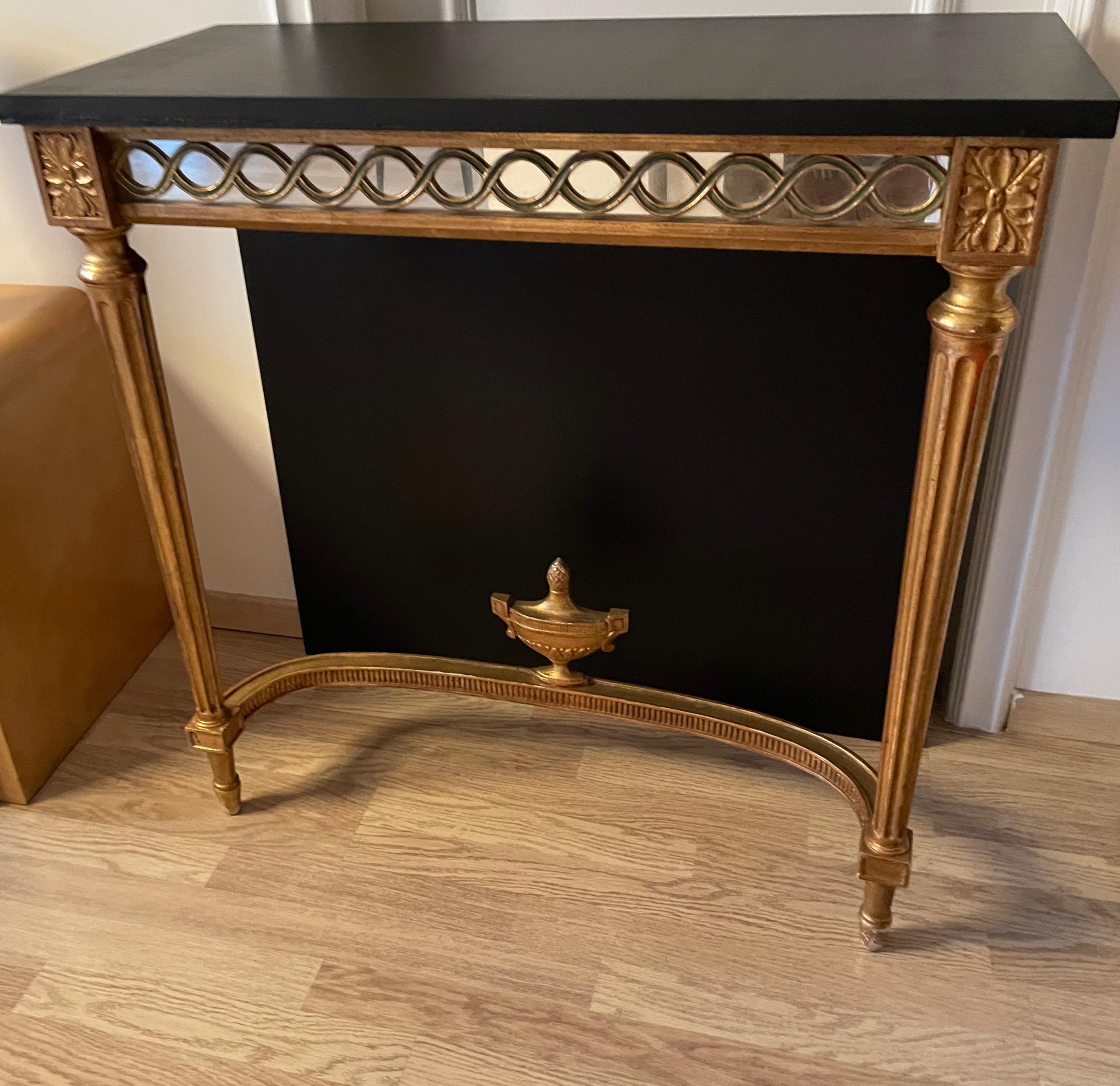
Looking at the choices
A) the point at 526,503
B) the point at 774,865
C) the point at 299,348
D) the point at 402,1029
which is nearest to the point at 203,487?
the point at 299,348

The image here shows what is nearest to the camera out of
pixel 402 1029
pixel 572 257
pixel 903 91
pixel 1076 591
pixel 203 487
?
pixel 903 91

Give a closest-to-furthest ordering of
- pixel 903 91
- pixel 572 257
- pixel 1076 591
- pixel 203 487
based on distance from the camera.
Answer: pixel 903 91, pixel 572 257, pixel 1076 591, pixel 203 487

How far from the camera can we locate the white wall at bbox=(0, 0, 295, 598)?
4.50 ft

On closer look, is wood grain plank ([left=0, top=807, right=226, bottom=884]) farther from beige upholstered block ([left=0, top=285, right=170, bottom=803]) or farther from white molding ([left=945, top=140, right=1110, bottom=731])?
white molding ([left=945, top=140, right=1110, bottom=731])

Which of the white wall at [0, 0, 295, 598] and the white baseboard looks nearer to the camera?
the white wall at [0, 0, 295, 598]

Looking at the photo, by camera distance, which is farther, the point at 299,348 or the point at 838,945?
the point at 299,348

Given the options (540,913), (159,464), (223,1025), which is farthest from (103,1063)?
(159,464)

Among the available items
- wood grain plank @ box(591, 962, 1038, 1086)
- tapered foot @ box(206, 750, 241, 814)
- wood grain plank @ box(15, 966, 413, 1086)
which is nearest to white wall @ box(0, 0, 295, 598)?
tapered foot @ box(206, 750, 241, 814)

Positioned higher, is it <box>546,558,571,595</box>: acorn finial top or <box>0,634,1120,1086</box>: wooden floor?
<box>546,558,571,595</box>: acorn finial top

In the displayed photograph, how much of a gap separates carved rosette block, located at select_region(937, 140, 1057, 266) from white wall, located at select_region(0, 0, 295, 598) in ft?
2.89

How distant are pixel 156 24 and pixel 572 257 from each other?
59 cm

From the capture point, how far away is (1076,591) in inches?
56.7

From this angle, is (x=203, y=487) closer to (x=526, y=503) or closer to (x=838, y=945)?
(x=526, y=503)

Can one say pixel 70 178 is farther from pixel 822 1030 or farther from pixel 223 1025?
pixel 822 1030
